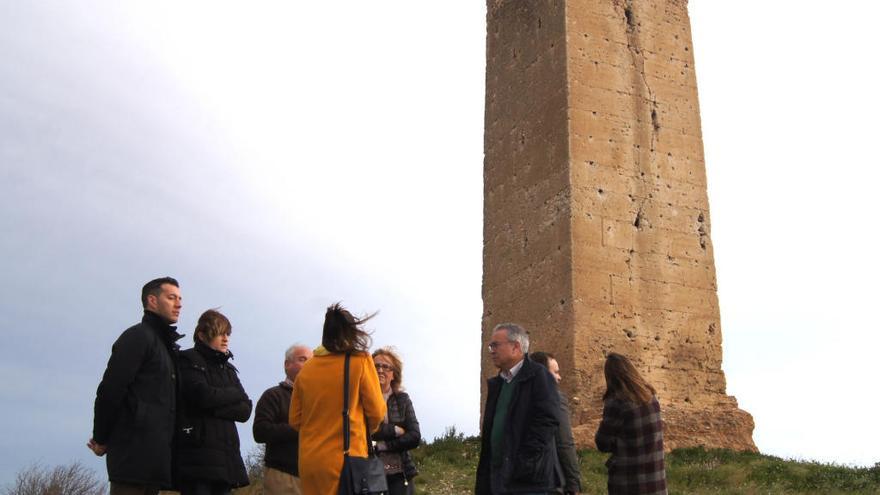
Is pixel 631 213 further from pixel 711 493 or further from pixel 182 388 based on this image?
pixel 182 388

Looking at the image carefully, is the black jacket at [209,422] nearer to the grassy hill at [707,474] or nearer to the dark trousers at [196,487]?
the dark trousers at [196,487]

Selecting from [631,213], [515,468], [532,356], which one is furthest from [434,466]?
[515,468]

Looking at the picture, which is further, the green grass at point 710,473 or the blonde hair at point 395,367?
the green grass at point 710,473

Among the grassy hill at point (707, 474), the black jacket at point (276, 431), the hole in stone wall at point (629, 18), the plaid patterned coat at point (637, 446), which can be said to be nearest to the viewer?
the plaid patterned coat at point (637, 446)

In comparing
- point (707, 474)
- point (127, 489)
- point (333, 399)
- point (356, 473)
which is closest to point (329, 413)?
point (333, 399)

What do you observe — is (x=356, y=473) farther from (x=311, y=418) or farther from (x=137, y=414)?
(x=137, y=414)

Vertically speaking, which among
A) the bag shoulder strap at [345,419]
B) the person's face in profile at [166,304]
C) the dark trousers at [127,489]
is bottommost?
the dark trousers at [127,489]

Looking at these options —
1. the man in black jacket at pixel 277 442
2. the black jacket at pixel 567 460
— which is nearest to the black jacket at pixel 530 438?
the black jacket at pixel 567 460

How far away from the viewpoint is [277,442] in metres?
6.21

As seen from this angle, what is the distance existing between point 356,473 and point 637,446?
183 centimetres

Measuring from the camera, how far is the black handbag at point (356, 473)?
4.95 m

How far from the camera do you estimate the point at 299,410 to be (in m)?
5.27

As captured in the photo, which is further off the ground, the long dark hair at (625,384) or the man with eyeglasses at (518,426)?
the long dark hair at (625,384)

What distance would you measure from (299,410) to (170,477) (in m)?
0.76
